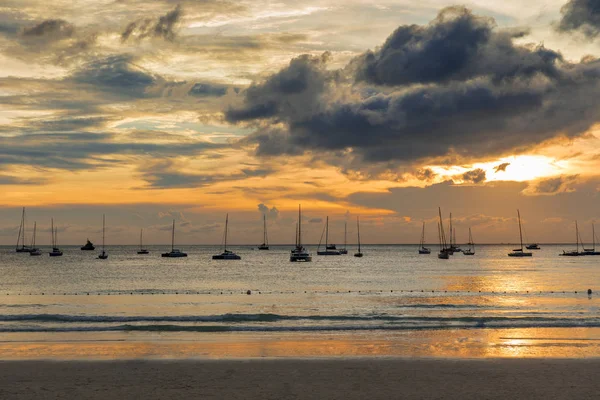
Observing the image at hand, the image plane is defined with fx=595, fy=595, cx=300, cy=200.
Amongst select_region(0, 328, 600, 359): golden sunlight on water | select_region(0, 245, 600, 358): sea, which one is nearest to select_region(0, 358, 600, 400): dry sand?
select_region(0, 328, 600, 359): golden sunlight on water

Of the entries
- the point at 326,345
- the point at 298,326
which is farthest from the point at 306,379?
the point at 298,326

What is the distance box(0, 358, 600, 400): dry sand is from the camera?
22.5 m

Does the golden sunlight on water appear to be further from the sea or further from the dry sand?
the dry sand

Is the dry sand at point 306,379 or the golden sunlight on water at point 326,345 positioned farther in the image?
the golden sunlight on water at point 326,345

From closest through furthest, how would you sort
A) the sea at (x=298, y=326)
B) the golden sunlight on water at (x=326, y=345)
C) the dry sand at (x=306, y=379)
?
the dry sand at (x=306, y=379) < the golden sunlight on water at (x=326, y=345) < the sea at (x=298, y=326)

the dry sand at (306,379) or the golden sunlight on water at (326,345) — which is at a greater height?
the golden sunlight on water at (326,345)

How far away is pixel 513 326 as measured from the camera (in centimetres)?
4166

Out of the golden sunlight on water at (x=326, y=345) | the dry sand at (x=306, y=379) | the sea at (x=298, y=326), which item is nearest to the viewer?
the dry sand at (x=306, y=379)

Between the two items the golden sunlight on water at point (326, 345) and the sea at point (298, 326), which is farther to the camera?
the sea at point (298, 326)

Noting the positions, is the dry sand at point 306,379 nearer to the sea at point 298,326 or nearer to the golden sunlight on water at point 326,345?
the golden sunlight on water at point 326,345

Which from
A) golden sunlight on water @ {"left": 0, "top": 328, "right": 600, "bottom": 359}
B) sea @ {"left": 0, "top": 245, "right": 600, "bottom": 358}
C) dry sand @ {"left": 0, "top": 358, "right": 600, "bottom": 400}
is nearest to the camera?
dry sand @ {"left": 0, "top": 358, "right": 600, "bottom": 400}

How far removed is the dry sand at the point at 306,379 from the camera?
22.5 m

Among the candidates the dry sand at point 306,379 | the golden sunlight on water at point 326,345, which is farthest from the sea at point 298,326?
the dry sand at point 306,379

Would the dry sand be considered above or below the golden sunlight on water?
below
